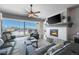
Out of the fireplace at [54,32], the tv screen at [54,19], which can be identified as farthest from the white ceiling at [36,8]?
the fireplace at [54,32]

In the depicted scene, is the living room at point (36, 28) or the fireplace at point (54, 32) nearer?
the living room at point (36, 28)

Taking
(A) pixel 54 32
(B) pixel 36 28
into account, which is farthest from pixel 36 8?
(A) pixel 54 32

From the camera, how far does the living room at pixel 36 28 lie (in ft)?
7.68

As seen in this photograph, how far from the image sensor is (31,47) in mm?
2402

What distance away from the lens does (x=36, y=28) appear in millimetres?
2475

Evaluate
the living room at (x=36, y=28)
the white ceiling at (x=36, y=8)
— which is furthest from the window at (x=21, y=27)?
the white ceiling at (x=36, y=8)

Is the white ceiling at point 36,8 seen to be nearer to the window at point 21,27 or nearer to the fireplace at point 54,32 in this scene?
the window at point 21,27

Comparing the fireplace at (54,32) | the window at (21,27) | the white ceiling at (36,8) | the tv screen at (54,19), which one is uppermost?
the white ceiling at (36,8)

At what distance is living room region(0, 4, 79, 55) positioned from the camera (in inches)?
92.2

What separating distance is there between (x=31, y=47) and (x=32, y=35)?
0.28 meters

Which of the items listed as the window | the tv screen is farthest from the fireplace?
the window

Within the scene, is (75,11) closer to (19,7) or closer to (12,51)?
(19,7)

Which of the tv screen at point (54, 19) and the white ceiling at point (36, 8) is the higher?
the white ceiling at point (36, 8)
